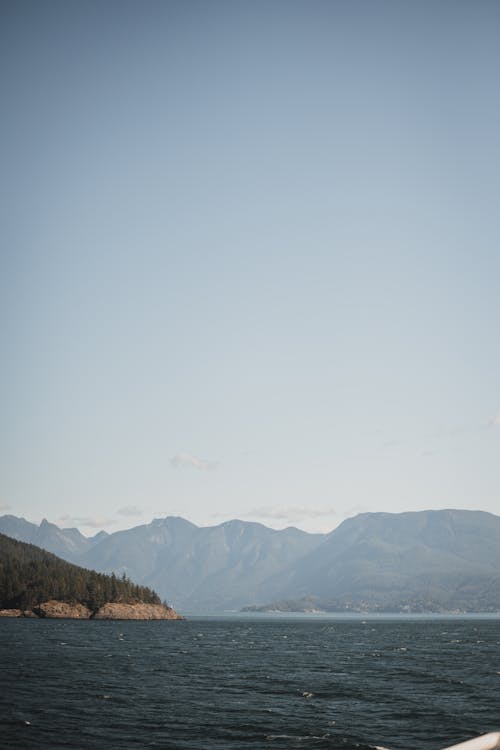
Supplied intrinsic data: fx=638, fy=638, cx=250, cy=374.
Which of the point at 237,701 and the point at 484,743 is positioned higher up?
the point at 484,743

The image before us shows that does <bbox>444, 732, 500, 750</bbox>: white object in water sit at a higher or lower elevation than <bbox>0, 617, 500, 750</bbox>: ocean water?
higher

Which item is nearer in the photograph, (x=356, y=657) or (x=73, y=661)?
(x=73, y=661)

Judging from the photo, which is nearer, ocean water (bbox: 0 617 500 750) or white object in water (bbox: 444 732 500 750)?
white object in water (bbox: 444 732 500 750)

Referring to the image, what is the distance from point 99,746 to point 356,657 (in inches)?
3246

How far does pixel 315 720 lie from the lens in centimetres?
5122

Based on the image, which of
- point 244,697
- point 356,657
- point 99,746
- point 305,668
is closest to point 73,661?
point 305,668

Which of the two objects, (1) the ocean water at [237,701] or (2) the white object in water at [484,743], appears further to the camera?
(1) the ocean water at [237,701]

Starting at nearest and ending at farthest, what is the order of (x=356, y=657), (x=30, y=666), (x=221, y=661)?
(x=30, y=666) < (x=221, y=661) < (x=356, y=657)

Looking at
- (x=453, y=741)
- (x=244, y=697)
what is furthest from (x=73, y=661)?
(x=453, y=741)

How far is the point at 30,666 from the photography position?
3297 inches

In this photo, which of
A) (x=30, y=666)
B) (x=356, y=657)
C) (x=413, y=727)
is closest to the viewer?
(x=413, y=727)

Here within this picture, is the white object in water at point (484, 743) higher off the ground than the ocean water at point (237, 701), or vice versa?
the white object in water at point (484, 743)

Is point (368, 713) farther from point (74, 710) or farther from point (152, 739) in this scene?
point (74, 710)

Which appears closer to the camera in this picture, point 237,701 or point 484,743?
point 484,743
